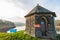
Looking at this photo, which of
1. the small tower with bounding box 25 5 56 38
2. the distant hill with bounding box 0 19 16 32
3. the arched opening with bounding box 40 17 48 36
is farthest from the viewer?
the distant hill with bounding box 0 19 16 32

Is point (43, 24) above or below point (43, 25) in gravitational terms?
above

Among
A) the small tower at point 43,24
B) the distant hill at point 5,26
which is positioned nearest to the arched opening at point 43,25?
the small tower at point 43,24

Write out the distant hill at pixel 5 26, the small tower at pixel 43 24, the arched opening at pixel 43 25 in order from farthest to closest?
the distant hill at pixel 5 26 → the arched opening at pixel 43 25 → the small tower at pixel 43 24

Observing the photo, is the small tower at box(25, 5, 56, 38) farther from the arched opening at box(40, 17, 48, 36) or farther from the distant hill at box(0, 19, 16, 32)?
the distant hill at box(0, 19, 16, 32)

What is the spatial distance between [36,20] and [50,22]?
8.68ft

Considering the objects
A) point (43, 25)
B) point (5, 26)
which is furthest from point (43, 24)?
point (5, 26)

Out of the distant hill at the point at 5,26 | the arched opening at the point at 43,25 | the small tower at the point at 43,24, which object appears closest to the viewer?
the small tower at the point at 43,24

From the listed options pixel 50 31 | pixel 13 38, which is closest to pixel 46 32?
pixel 50 31

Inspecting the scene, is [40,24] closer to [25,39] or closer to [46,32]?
[46,32]

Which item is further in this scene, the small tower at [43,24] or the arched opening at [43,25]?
the arched opening at [43,25]

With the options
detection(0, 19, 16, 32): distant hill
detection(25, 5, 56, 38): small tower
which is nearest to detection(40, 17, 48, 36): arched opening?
detection(25, 5, 56, 38): small tower

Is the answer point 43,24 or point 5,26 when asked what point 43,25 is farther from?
point 5,26

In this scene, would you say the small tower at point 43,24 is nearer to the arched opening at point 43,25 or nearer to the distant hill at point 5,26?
the arched opening at point 43,25

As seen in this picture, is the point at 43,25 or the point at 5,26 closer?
the point at 43,25
